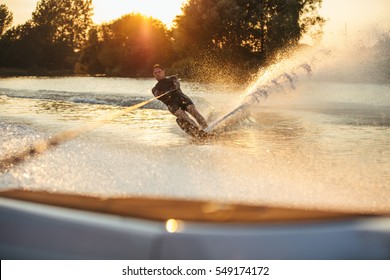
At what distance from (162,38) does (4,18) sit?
1197 inches

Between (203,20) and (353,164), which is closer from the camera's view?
(353,164)

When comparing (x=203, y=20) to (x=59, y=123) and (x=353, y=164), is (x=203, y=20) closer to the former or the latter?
(x=59, y=123)

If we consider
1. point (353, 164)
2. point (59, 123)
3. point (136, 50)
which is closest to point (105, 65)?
point (136, 50)

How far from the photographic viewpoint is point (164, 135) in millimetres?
8234

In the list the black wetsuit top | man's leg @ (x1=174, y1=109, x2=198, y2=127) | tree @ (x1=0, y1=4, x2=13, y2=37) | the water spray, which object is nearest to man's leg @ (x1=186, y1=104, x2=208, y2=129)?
the black wetsuit top

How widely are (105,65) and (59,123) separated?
58.0m

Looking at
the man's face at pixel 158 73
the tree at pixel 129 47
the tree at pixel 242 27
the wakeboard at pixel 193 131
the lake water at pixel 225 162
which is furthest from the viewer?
the tree at pixel 129 47

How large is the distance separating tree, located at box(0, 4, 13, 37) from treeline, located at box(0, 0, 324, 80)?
3.5 inches

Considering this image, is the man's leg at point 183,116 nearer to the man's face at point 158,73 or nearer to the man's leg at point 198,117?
the man's leg at point 198,117

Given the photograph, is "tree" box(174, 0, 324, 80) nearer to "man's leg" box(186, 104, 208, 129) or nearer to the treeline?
the treeline

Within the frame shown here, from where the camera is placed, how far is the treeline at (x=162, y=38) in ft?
142

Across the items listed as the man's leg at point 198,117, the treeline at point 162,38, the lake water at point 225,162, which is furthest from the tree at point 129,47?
the lake water at point 225,162

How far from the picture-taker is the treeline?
1703 inches

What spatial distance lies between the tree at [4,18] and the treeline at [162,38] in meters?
0.09
